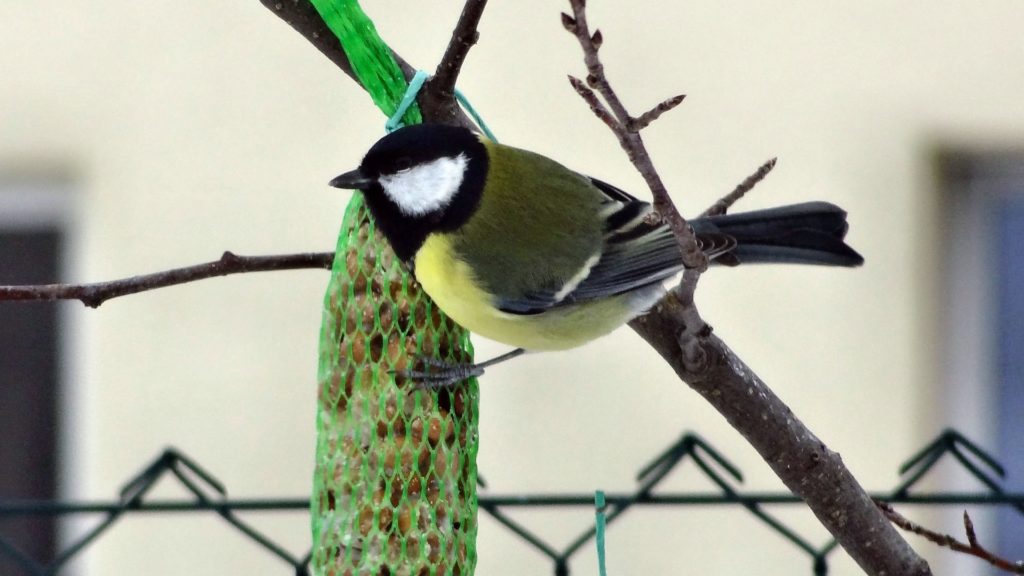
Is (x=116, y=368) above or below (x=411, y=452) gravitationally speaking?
above

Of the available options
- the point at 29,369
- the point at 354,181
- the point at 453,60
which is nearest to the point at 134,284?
the point at 354,181

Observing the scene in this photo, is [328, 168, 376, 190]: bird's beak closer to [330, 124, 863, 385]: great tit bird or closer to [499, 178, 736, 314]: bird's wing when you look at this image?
[330, 124, 863, 385]: great tit bird

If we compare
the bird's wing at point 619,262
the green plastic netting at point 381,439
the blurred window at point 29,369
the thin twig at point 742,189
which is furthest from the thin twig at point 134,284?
the blurred window at point 29,369

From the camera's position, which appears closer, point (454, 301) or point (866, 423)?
point (454, 301)

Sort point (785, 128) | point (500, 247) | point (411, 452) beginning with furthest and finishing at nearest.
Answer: point (785, 128) → point (500, 247) → point (411, 452)

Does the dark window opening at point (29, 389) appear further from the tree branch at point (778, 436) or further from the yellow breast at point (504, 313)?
the tree branch at point (778, 436)

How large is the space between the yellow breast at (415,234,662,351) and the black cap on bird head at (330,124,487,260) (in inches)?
1.5

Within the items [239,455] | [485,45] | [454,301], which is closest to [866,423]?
[485,45]

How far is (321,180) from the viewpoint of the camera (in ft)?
11.9

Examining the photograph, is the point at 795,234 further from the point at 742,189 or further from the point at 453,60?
the point at 453,60

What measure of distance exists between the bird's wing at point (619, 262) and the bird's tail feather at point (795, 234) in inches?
4.6

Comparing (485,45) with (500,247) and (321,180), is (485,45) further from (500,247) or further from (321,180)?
(500,247)

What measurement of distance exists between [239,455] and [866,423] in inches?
64.3

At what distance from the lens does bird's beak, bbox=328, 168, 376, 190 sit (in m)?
1.94
